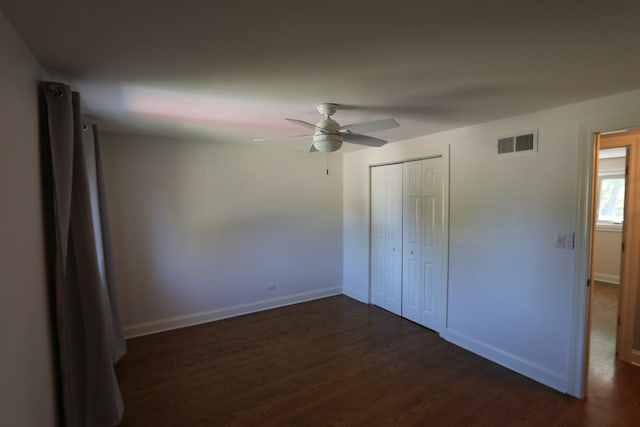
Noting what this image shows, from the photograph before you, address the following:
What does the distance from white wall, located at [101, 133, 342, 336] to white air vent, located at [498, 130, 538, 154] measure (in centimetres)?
251

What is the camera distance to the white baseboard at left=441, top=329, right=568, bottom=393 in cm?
256

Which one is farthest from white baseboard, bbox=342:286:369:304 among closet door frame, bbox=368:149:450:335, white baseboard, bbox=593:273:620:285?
white baseboard, bbox=593:273:620:285

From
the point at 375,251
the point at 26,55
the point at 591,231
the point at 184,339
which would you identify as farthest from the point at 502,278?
the point at 26,55

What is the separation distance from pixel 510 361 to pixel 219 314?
338cm

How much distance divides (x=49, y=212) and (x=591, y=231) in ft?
12.2

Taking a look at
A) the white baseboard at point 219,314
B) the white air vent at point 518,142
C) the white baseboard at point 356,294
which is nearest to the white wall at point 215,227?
the white baseboard at point 219,314

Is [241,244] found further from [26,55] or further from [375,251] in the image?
[26,55]

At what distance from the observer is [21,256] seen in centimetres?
136

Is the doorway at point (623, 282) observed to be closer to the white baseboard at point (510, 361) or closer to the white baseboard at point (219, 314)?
the white baseboard at point (510, 361)

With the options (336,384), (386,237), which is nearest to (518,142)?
(386,237)

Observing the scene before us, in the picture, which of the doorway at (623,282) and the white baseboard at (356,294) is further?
the white baseboard at (356,294)

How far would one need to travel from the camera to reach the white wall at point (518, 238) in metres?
2.47

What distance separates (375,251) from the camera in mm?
4535

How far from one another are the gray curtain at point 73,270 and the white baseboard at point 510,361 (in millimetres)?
3157
